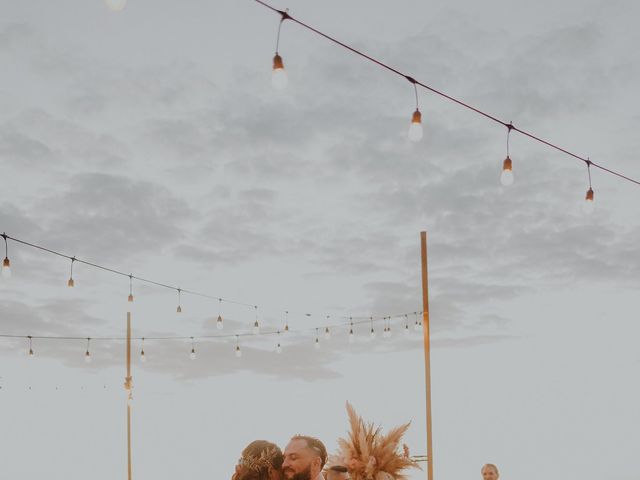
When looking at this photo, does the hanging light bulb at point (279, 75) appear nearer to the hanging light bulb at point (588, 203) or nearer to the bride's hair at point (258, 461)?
the bride's hair at point (258, 461)

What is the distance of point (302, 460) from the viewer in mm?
4461

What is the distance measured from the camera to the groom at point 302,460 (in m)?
4.45

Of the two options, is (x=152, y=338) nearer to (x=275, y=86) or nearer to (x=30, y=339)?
(x=30, y=339)

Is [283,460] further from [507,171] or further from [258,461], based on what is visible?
[507,171]

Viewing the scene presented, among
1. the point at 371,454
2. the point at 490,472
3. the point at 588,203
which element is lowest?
the point at 490,472

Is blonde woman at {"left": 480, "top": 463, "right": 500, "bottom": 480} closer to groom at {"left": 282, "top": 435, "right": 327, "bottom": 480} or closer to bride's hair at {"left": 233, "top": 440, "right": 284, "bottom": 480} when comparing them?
groom at {"left": 282, "top": 435, "right": 327, "bottom": 480}

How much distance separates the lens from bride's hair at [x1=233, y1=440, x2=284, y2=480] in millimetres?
4270

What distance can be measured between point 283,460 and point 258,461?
238 mm

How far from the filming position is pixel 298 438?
4.61 meters

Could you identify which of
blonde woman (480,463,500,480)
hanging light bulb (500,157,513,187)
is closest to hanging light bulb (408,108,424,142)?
hanging light bulb (500,157,513,187)

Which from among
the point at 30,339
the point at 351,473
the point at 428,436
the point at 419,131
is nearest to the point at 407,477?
the point at 351,473

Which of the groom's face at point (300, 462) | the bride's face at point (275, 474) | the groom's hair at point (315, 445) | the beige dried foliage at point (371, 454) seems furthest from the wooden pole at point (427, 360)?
the bride's face at point (275, 474)

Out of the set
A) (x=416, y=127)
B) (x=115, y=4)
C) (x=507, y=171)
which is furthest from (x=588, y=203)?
(x=115, y=4)

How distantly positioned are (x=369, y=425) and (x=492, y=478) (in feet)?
17.1
